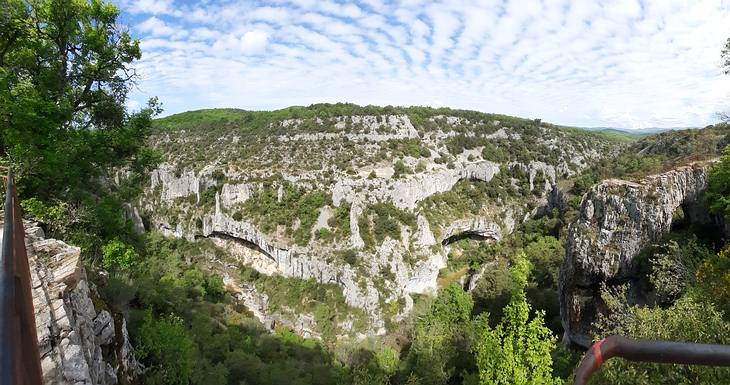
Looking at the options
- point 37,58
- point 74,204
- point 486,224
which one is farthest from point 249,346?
point 486,224

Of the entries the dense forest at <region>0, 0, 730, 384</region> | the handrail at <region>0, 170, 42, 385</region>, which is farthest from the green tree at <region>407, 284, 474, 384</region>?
the handrail at <region>0, 170, 42, 385</region>

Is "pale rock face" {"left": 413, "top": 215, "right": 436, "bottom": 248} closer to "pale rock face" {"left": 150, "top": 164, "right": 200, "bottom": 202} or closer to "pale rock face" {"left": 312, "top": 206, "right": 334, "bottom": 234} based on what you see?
"pale rock face" {"left": 312, "top": 206, "right": 334, "bottom": 234}

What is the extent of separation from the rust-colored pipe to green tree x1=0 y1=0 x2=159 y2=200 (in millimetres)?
9836

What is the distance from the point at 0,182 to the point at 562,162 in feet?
254

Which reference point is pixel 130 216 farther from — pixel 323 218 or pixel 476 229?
pixel 476 229

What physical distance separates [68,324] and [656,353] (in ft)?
23.3

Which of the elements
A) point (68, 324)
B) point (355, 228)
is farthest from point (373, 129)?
point (68, 324)

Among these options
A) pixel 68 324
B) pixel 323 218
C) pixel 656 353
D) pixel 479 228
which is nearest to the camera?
pixel 656 353

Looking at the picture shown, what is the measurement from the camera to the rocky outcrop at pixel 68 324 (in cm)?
523

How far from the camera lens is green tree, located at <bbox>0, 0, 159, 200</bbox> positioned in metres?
8.03

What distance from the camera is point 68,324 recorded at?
5.68 meters

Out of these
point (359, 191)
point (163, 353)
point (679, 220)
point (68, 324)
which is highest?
point (68, 324)

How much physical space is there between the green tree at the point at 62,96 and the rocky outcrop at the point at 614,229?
21.8 meters

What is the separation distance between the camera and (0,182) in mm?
6367
